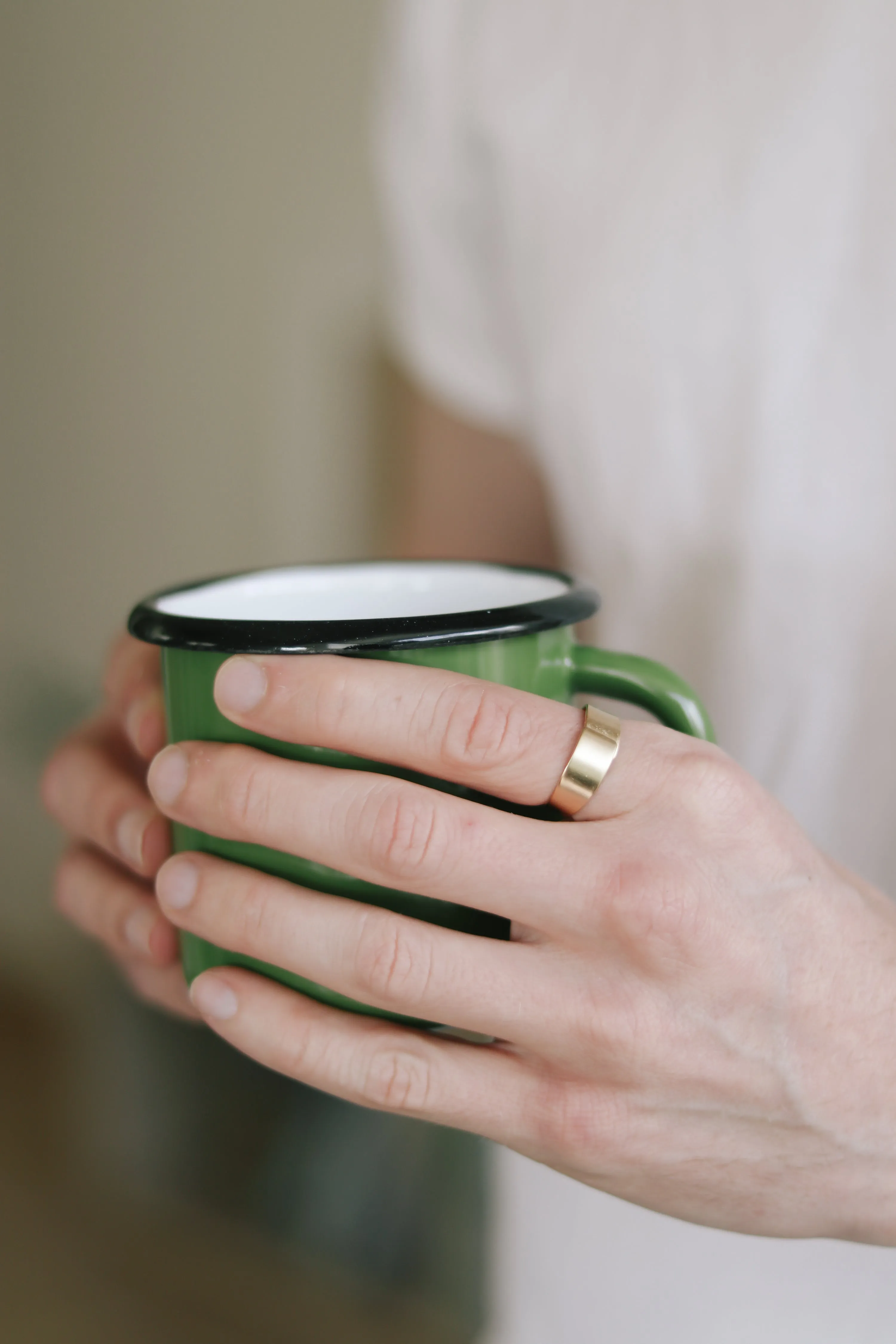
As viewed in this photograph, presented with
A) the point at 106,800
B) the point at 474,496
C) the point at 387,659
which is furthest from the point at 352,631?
the point at 474,496

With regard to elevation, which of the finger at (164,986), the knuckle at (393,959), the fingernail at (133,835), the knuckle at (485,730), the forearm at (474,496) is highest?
the forearm at (474,496)

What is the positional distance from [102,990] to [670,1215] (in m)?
0.46

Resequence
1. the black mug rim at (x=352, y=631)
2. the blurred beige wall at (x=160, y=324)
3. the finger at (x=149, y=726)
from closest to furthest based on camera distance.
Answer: the black mug rim at (x=352, y=631), the finger at (x=149, y=726), the blurred beige wall at (x=160, y=324)

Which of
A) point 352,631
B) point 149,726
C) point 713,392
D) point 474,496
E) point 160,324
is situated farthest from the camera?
point 160,324

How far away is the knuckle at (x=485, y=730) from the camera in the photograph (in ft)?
0.85

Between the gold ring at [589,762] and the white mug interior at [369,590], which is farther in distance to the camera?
the white mug interior at [369,590]

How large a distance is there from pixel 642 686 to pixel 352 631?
11 cm

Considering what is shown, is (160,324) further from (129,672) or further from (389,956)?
(389,956)

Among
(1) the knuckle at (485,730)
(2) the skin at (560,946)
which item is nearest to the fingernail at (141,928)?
(2) the skin at (560,946)

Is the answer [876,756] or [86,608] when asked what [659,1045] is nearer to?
[876,756]

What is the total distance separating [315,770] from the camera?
0.27 metres

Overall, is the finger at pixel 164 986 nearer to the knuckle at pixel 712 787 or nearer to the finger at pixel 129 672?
the finger at pixel 129 672

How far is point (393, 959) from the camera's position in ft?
0.89

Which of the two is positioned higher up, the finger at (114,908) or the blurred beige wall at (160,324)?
the blurred beige wall at (160,324)
